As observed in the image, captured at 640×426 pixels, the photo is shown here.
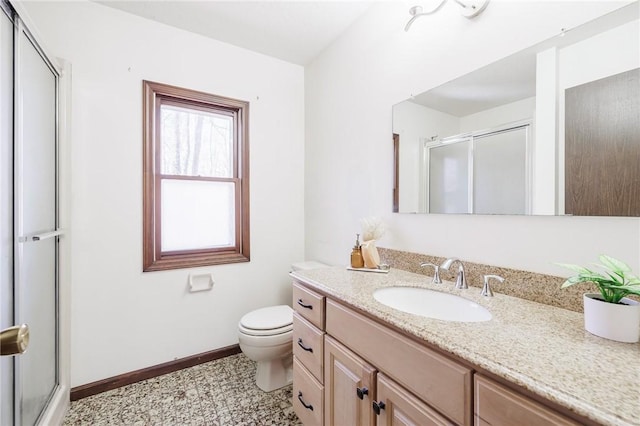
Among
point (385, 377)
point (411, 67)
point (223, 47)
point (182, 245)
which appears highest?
point (223, 47)

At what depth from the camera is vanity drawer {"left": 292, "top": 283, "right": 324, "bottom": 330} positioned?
1271 millimetres

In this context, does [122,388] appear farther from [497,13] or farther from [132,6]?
[497,13]

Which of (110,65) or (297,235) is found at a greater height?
(110,65)

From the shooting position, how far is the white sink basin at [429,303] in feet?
3.56

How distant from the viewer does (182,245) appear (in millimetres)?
2156

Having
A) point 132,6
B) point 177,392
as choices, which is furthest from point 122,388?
point 132,6

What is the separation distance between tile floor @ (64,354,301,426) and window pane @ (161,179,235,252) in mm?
932

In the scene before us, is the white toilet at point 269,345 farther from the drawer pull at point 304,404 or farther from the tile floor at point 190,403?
the drawer pull at point 304,404

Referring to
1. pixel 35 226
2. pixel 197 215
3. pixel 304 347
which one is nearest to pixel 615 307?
pixel 304 347

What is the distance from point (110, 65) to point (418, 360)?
7.93 feet

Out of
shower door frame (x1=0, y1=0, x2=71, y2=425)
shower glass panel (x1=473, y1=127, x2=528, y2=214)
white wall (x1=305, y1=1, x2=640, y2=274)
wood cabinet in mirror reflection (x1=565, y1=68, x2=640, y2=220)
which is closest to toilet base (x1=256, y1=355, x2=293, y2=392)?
white wall (x1=305, y1=1, x2=640, y2=274)

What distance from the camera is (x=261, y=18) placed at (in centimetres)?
193

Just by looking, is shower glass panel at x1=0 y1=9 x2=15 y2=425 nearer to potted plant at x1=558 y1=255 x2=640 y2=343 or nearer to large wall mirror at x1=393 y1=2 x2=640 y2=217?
large wall mirror at x1=393 y1=2 x2=640 y2=217

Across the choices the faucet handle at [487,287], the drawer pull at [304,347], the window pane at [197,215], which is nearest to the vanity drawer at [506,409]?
the faucet handle at [487,287]
